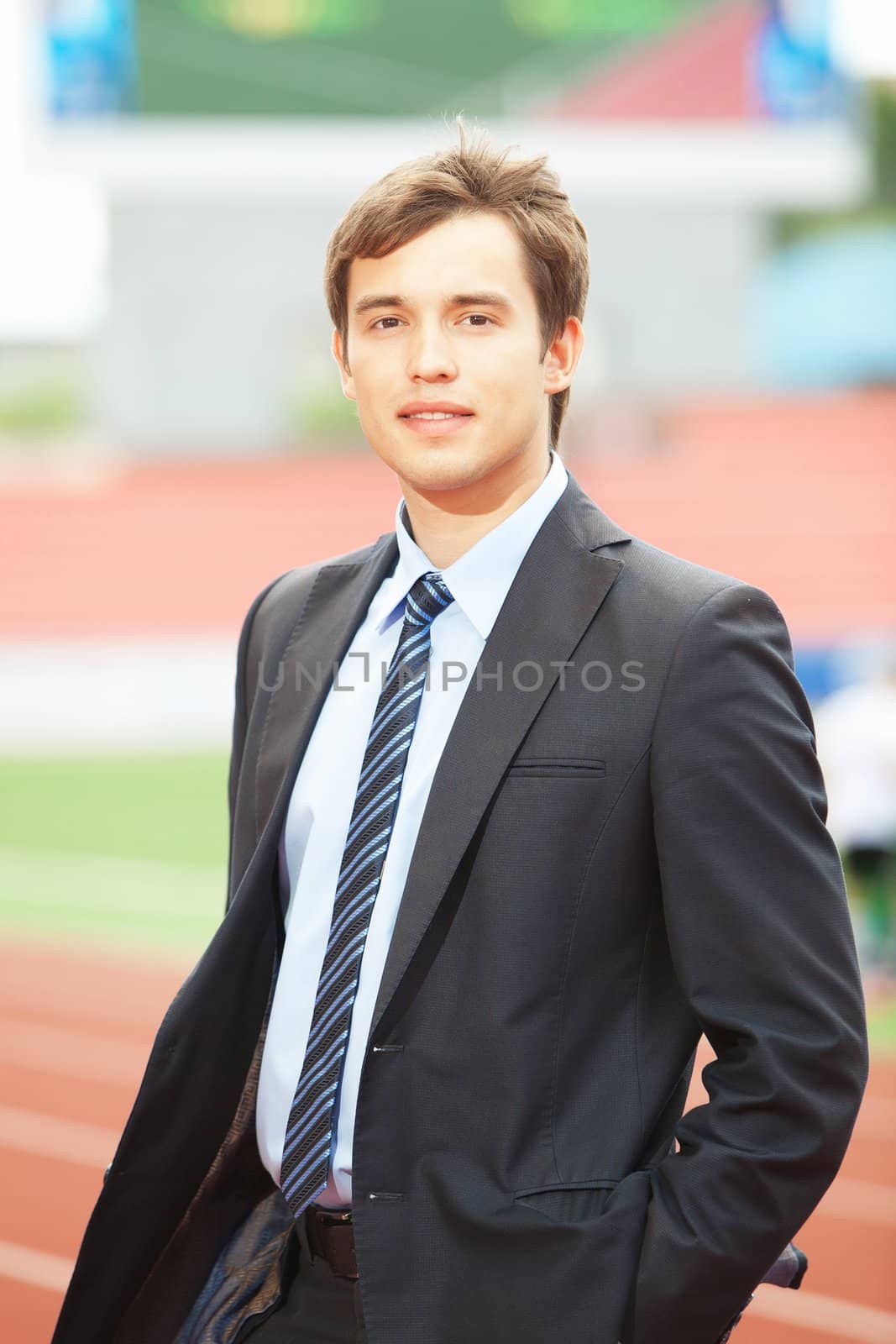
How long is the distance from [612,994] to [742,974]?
144 mm

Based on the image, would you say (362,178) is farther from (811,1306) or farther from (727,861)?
(727,861)

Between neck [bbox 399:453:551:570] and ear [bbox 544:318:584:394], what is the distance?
9 cm

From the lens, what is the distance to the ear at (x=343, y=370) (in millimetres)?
1896

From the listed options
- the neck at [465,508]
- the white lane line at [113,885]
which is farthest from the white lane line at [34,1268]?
the white lane line at [113,885]

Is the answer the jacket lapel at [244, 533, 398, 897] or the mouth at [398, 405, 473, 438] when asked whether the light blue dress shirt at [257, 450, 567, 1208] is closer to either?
the jacket lapel at [244, 533, 398, 897]

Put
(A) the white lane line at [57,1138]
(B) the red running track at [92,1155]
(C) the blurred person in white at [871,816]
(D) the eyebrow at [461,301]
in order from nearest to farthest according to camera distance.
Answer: (D) the eyebrow at [461,301]
(B) the red running track at [92,1155]
(A) the white lane line at [57,1138]
(C) the blurred person in white at [871,816]

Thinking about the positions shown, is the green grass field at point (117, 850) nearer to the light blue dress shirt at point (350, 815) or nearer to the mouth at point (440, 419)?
the light blue dress shirt at point (350, 815)

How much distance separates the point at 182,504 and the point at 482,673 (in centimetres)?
1760

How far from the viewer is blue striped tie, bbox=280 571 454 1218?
5.49 feet

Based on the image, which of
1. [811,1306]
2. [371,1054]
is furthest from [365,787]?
[811,1306]

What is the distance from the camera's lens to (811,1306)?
4129 millimetres

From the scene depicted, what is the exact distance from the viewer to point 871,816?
7066 mm

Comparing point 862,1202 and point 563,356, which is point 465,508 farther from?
point 862,1202

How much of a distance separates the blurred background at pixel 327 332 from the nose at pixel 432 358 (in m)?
10.7
